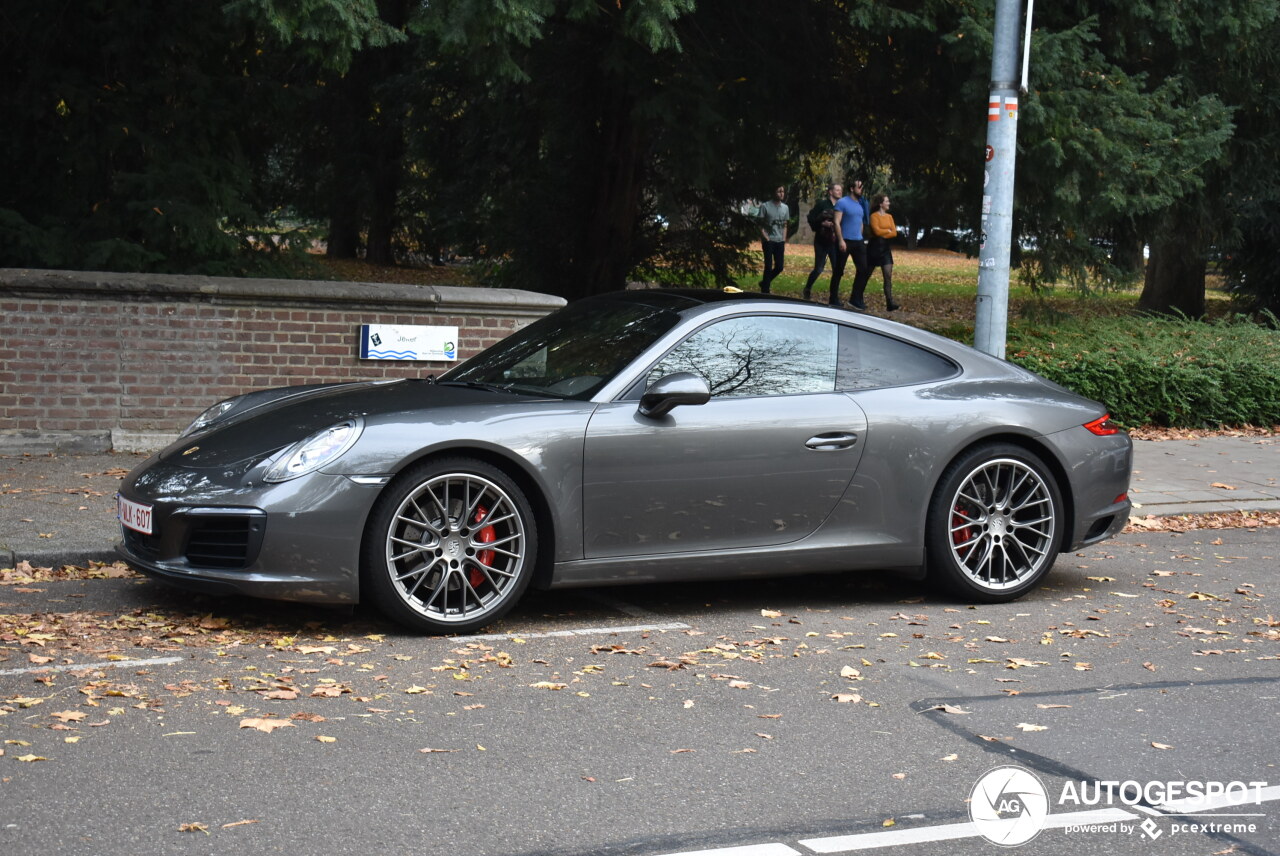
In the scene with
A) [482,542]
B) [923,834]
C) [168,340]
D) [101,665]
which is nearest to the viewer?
[923,834]

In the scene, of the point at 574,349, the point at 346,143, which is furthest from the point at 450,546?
the point at 346,143

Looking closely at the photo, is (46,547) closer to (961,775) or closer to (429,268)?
(961,775)

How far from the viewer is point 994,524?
7.04 m

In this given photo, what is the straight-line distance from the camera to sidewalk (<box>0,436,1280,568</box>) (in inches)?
289

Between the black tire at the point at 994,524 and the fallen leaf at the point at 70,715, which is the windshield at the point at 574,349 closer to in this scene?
the black tire at the point at 994,524

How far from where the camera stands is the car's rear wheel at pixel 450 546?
19.3 ft

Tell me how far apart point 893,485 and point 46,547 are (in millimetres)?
4181

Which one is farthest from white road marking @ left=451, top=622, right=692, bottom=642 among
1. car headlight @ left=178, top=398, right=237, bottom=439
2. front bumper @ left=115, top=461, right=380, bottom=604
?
car headlight @ left=178, top=398, right=237, bottom=439

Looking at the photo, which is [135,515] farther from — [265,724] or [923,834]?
[923,834]

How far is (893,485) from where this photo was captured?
6758 mm

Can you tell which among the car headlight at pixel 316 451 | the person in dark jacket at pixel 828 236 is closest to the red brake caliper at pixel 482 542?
the car headlight at pixel 316 451

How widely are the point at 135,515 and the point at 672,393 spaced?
234 centimetres

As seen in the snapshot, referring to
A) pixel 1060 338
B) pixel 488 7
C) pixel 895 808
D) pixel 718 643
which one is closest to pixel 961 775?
pixel 895 808

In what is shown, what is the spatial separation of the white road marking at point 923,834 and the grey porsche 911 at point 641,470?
2.43 metres
